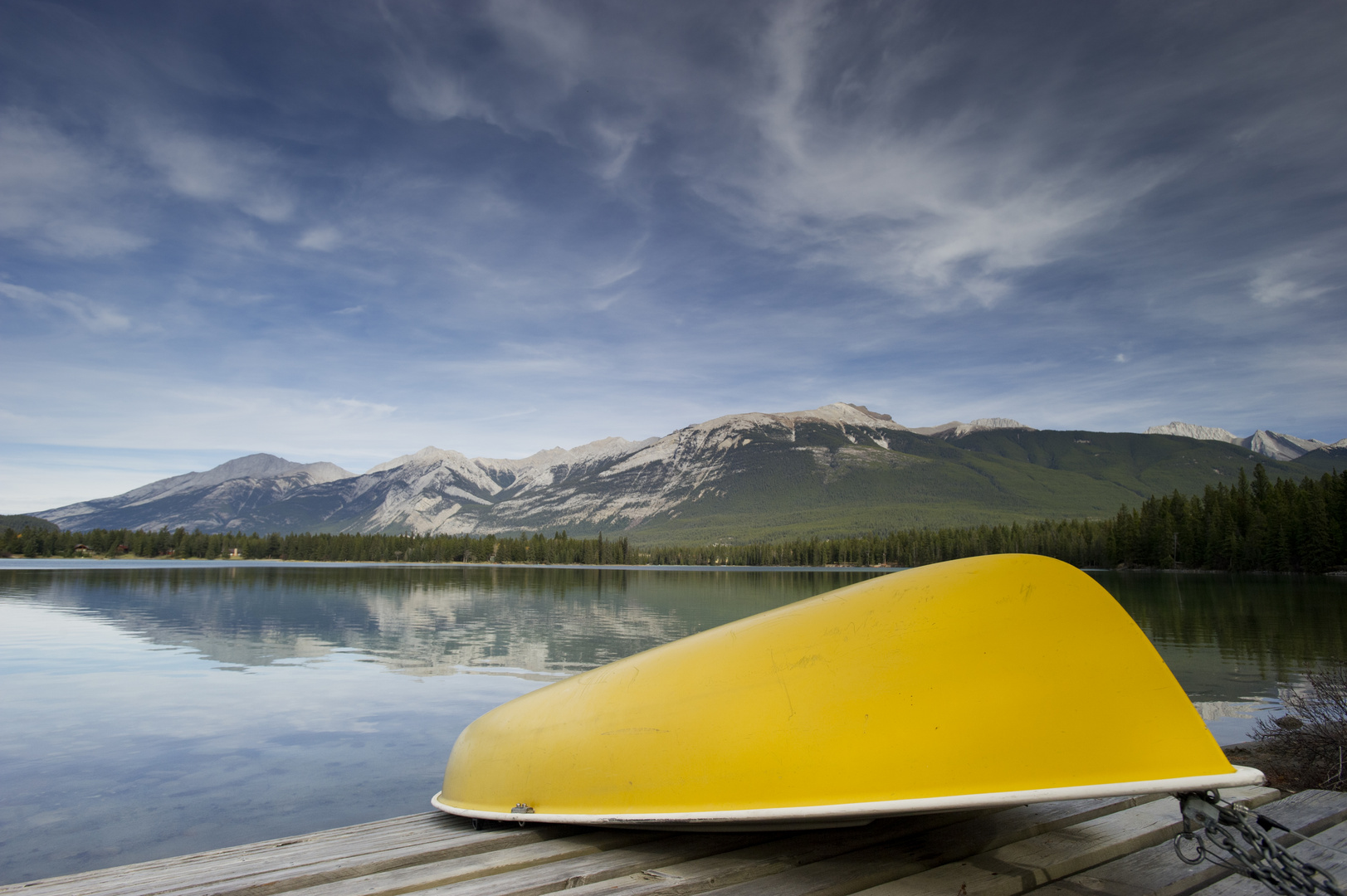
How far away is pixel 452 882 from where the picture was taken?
3.55 meters

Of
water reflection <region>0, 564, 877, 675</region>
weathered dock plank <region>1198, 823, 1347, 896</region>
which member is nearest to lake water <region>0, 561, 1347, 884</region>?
water reflection <region>0, 564, 877, 675</region>

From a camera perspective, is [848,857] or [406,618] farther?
[406,618]

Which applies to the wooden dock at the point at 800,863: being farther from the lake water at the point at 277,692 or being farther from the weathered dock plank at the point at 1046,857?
the lake water at the point at 277,692

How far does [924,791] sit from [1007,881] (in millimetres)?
654

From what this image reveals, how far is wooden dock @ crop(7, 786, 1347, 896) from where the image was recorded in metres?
3.23

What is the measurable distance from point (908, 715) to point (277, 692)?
1731cm

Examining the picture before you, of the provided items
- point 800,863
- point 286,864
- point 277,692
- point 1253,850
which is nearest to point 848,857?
point 800,863

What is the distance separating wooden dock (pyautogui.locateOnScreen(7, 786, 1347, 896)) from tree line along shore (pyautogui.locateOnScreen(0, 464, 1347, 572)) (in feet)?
74.9

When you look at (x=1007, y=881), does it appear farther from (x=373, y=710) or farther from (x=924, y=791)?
(x=373, y=710)

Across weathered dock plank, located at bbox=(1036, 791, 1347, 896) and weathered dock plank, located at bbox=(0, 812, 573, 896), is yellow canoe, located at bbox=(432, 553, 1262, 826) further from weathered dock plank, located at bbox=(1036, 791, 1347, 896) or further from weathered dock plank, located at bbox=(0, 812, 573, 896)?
weathered dock plank, located at bbox=(1036, 791, 1347, 896)

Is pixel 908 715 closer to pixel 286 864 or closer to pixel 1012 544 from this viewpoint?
pixel 286 864

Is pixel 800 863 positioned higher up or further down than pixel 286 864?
higher up

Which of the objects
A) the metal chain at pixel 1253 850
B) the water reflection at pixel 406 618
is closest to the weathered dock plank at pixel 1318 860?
the metal chain at pixel 1253 850

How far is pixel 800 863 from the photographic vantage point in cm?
344
